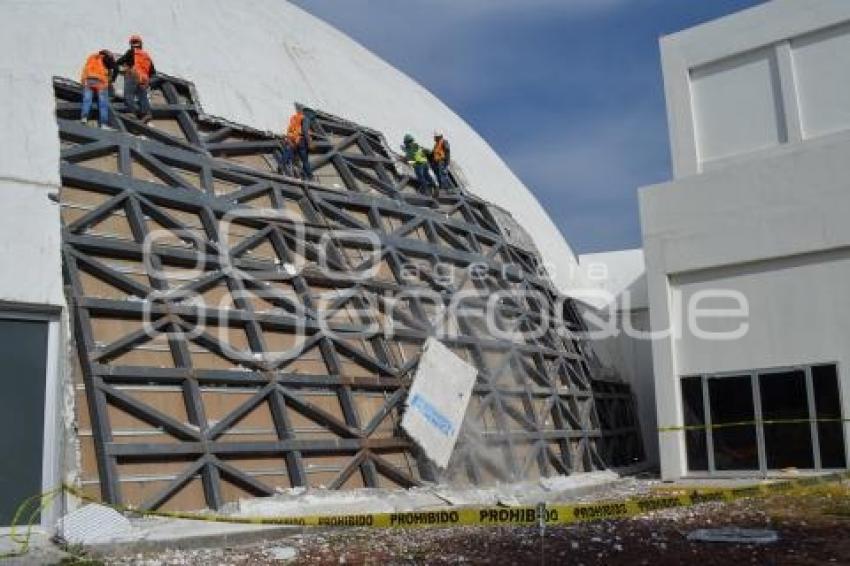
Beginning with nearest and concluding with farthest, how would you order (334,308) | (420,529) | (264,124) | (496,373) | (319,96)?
(420,529) → (334,308) → (264,124) → (496,373) → (319,96)

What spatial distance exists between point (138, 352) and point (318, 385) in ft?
8.39

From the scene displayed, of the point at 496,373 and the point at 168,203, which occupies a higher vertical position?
the point at 168,203

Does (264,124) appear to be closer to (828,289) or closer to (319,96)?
(319,96)

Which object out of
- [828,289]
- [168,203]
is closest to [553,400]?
[828,289]

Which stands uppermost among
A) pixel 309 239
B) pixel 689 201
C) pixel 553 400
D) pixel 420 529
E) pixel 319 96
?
pixel 319 96

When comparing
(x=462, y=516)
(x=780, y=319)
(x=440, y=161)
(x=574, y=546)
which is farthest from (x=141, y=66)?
(x=780, y=319)

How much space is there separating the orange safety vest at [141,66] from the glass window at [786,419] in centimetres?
1172

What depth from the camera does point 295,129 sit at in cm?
1426

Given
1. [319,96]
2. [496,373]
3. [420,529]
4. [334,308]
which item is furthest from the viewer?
[319,96]

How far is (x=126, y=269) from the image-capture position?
35.4ft

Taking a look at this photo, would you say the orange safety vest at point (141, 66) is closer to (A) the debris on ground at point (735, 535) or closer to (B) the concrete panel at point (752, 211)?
(A) the debris on ground at point (735, 535)

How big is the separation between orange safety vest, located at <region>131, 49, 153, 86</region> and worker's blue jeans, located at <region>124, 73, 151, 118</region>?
0.25ft

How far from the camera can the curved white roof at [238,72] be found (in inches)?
423

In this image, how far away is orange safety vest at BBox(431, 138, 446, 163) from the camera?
17328 millimetres
